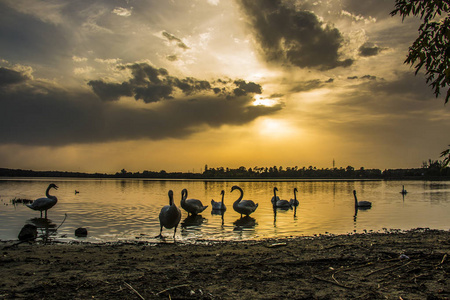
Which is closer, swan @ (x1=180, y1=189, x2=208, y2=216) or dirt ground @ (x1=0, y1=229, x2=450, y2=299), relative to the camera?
dirt ground @ (x1=0, y1=229, x2=450, y2=299)

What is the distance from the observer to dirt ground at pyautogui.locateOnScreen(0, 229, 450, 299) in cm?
611

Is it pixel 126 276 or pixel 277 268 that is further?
pixel 277 268

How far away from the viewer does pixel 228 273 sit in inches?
289

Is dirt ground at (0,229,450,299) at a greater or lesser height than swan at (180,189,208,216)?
greater

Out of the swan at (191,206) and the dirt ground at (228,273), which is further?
the swan at (191,206)

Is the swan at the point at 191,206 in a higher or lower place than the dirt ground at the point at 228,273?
lower

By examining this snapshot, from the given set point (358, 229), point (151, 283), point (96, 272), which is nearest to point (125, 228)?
point (96, 272)

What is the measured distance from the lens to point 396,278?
6.88 metres

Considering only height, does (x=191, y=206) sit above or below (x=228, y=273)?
below

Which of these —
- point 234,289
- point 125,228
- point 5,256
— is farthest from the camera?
point 125,228

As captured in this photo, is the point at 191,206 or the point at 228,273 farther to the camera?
the point at 191,206

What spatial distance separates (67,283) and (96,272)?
908 millimetres

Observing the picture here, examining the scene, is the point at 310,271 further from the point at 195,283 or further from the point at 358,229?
the point at 358,229

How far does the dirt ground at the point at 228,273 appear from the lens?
6109 mm
